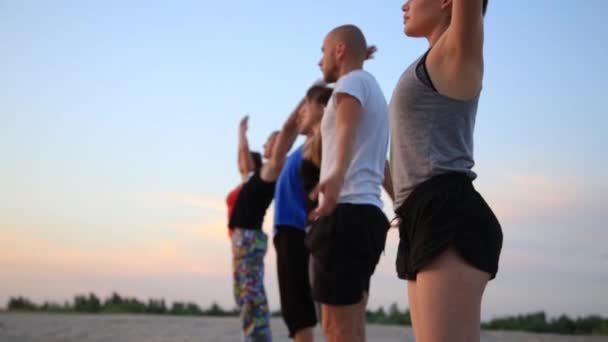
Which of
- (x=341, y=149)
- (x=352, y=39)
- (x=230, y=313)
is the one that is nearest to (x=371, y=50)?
(x=352, y=39)

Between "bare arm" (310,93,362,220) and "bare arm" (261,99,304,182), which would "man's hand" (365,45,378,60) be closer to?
"bare arm" (310,93,362,220)

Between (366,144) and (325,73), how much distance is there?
50 centimetres

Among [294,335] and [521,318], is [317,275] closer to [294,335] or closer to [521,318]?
[294,335]

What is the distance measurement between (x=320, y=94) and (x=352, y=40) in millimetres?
713

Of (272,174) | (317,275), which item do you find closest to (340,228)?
(317,275)

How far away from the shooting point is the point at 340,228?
3.64 meters

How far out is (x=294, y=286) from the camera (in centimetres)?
483

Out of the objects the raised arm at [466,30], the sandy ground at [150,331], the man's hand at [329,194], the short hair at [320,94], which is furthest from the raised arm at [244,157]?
the raised arm at [466,30]

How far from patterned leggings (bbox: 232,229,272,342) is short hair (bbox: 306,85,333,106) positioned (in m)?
1.89

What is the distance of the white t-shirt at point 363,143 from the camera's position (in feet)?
12.2

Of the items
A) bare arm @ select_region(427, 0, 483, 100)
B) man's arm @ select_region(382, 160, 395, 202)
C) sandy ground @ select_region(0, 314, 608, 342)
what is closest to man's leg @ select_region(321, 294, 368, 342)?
man's arm @ select_region(382, 160, 395, 202)

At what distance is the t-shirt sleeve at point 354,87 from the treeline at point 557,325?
734cm

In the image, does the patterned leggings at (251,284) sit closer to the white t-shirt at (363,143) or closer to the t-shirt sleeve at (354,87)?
the white t-shirt at (363,143)

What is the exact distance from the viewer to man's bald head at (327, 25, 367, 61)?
4.00 meters
